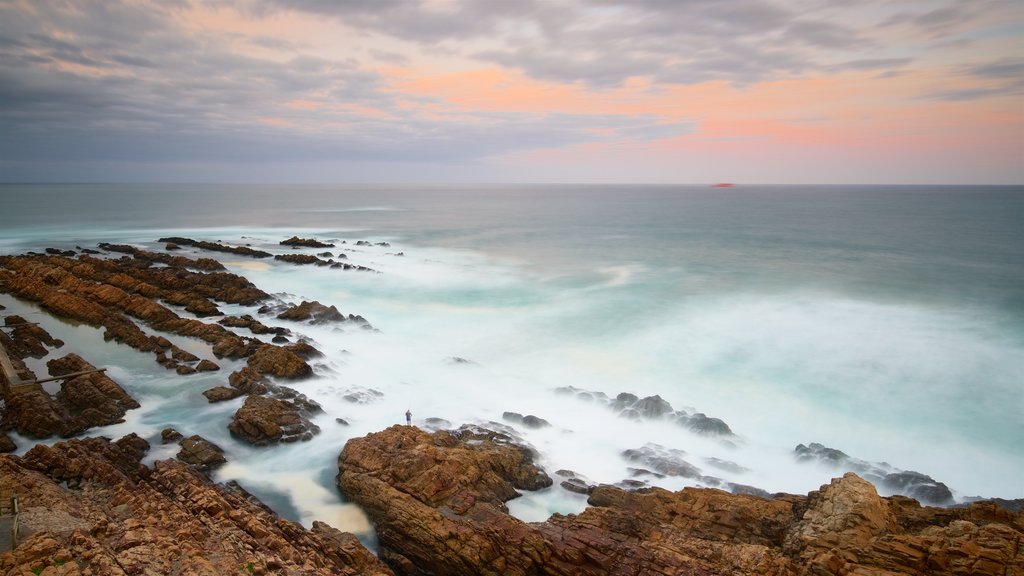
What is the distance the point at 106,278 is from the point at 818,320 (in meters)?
38.6

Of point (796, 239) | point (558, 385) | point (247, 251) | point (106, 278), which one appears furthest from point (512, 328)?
point (796, 239)

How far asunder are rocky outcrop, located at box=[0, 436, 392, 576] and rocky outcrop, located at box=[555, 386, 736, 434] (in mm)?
10101

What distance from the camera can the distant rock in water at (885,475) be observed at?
13.6 meters

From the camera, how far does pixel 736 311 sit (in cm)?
2995

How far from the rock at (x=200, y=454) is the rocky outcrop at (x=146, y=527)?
96 centimetres

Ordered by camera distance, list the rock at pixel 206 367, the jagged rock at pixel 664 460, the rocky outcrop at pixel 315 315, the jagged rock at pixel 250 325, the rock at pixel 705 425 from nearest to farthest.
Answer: the jagged rock at pixel 664 460
the rock at pixel 705 425
the rock at pixel 206 367
the jagged rock at pixel 250 325
the rocky outcrop at pixel 315 315

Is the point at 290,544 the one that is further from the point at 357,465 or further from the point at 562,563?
the point at 562,563

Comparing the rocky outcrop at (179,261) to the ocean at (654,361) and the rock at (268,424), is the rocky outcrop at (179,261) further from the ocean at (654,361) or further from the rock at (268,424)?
the rock at (268,424)

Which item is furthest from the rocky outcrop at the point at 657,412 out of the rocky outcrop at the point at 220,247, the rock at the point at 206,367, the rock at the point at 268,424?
the rocky outcrop at the point at 220,247

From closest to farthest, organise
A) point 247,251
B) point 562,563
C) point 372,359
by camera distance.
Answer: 1. point 562,563
2. point 372,359
3. point 247,251

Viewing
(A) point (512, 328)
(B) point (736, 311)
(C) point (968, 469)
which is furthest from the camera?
(B) point (736, 311)

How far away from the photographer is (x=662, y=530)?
1097cm

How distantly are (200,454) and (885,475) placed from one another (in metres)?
18.2

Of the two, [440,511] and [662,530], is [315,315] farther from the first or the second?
[662,530]
